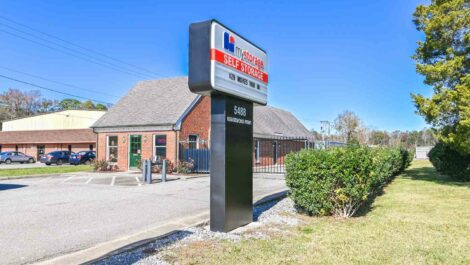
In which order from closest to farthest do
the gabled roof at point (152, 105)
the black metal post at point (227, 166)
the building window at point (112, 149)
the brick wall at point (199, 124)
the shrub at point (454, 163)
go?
the black metal post at point (227, 166) < the shrub at point (454, 163) < the brick wall at point (199, 124) < the gabled roof at point (152, 105) < the building window at point (112, 149)

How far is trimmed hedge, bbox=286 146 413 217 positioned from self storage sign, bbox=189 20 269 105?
6.60 feet

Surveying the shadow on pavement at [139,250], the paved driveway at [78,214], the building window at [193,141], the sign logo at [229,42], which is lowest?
the paved driveway at [78,214]

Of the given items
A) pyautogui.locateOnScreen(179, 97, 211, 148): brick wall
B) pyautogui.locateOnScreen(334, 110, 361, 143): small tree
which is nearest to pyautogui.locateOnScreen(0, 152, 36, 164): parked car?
pyautogui.locateOnScreen(179, 97, 211, 148): brick wall

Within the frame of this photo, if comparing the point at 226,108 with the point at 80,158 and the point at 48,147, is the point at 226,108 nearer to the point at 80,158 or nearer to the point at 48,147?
the point at 80,158

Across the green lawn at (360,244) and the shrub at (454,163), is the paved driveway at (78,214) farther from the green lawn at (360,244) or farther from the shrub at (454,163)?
the shrub at (454,163)

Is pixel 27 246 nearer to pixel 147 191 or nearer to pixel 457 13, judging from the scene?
pixel 147 191

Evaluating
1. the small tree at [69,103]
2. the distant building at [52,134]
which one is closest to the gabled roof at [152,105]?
the distant building at [52,134]

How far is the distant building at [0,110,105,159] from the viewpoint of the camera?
1671 inches

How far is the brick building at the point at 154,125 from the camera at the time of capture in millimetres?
21281

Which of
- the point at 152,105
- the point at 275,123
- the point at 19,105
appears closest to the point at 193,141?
the point at 152,105

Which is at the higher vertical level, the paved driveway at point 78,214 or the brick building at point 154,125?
the brick building at point 154,125

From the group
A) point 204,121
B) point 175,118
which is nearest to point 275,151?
point 204,121

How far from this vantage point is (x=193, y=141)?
21906mm

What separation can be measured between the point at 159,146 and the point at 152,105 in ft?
11.7
